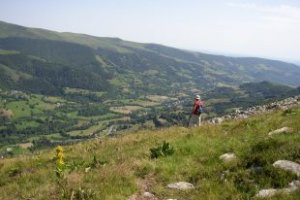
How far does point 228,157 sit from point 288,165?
2.89 meters

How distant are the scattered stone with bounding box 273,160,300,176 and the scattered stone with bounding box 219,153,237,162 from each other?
2084mm

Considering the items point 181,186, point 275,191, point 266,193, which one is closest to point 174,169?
point 181,186

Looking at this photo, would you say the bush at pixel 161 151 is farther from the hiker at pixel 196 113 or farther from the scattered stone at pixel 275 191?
the hiker at pixel 196 113

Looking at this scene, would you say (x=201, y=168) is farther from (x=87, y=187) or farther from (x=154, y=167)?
(x=87, y=187)

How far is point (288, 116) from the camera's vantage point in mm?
21547

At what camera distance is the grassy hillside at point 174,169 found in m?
12.5

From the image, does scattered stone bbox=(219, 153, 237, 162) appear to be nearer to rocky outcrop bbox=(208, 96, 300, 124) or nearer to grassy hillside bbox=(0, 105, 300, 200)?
grassy hillside bbox=(0, 105, 300, 200)

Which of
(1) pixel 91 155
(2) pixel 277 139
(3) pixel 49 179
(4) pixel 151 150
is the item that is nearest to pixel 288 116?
(2) pixel 277 139

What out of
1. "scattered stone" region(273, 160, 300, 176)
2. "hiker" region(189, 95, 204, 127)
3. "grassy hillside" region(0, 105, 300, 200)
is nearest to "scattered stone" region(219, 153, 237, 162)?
"grassy hillside" region(0, 105, 300, 200)

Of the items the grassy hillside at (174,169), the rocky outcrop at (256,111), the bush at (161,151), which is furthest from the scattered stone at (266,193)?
the rocky outcrop at (256,111)

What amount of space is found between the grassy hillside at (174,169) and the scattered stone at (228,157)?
20cm

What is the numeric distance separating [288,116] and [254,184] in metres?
10.3

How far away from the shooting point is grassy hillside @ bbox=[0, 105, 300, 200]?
41.0 ft

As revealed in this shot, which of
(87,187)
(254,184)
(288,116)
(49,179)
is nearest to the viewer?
(254,184)
